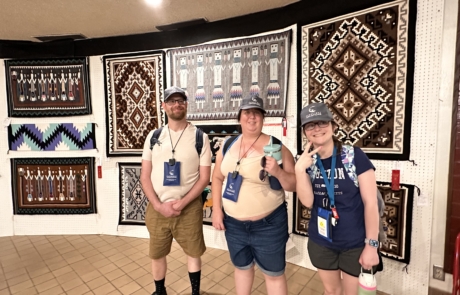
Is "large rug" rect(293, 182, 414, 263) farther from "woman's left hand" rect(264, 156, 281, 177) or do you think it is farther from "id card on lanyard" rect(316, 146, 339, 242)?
"woman's left hand" rect(264, 156, 281, 177)

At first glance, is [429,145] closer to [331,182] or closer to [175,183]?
[331,182]

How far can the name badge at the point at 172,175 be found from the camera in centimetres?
197

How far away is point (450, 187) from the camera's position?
1.98m

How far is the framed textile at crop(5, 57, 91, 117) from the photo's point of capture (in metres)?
3.49

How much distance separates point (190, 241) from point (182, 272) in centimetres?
77

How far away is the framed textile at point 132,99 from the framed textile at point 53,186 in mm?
558

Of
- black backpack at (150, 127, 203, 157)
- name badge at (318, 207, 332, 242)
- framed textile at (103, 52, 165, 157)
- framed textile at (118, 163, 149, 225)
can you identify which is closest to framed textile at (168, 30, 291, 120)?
framed textile at (103, 52, 165, 157)

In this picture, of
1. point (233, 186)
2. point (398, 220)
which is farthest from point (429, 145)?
point (233, 186)

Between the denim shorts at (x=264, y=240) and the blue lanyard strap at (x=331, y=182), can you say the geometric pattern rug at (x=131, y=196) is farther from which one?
the blue lanyard strap at (x=331, y=182)

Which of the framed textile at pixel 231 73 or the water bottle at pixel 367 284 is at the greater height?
the framed textile at pixel 231 73

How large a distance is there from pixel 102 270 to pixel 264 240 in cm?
196

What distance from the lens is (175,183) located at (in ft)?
6.47

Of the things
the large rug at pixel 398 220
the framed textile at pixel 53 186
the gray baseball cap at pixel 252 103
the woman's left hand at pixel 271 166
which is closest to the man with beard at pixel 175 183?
the gray baseball cap at pixel 252 103

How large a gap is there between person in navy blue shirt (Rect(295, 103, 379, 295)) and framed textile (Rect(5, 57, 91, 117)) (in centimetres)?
320
